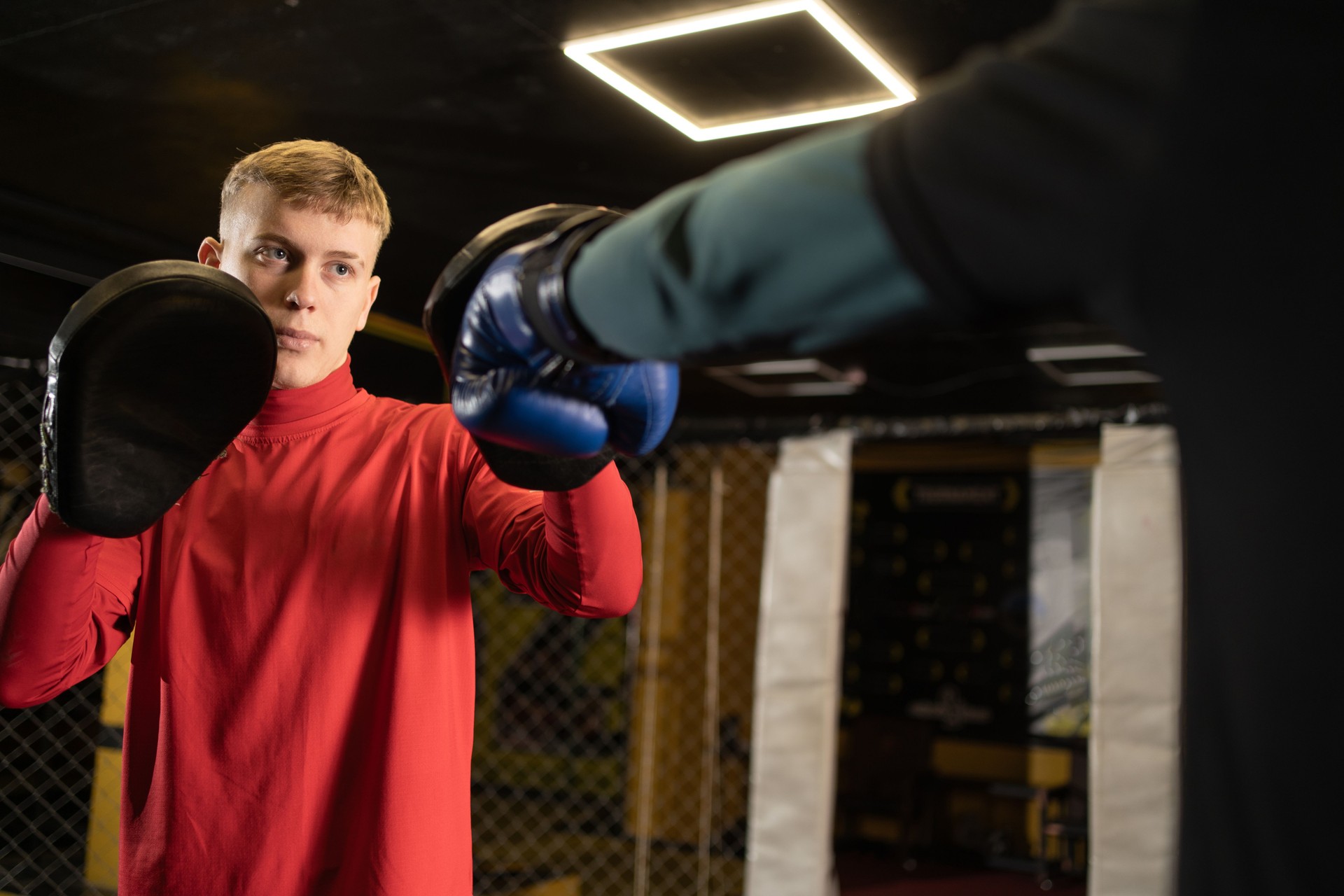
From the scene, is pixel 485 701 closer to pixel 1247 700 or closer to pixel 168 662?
pixel 168 662

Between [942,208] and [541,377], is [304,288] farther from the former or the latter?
[942,208]

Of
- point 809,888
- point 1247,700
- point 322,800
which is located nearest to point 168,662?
point 322,800

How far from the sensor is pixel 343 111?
9.78ft

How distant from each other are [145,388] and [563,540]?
44 cm

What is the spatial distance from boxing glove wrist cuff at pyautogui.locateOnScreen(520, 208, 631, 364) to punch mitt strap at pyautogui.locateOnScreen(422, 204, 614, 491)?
0.05 metres

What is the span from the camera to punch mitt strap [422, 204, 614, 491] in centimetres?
73

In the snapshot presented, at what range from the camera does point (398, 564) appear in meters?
1.11

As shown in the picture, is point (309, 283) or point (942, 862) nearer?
point (309, 283)

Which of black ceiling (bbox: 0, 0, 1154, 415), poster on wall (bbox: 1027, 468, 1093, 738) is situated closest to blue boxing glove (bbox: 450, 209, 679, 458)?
black ceiling (bbox: 0, 0, 1154, 415)

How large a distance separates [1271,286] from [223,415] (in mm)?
939

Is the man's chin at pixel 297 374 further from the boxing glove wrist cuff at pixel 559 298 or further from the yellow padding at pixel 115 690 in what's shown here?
the yellow padding at pixel 115 690

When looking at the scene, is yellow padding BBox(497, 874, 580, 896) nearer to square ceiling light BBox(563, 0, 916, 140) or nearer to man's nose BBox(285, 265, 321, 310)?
square ceiling light BBox(563, 0, 916, 140)

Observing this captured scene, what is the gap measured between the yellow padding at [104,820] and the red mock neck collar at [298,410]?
261 centimetres

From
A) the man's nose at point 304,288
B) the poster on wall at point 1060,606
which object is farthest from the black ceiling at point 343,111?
the poster on wall at point 1060,606
